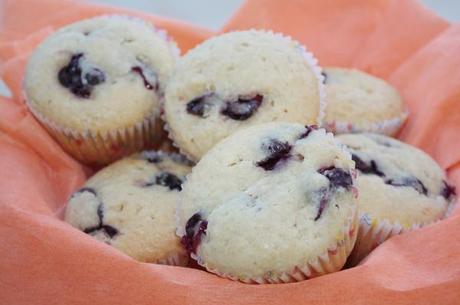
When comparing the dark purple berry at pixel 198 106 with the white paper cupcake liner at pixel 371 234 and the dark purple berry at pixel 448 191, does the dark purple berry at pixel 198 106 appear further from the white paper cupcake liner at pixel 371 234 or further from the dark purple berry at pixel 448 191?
the dark purple berry at pixel 448 191

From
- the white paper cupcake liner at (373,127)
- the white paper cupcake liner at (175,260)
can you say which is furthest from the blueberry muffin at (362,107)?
the white paper cupcake liner at (175,260)

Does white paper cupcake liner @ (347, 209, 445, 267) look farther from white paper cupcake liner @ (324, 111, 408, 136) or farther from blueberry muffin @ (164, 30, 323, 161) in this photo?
white paper cupcake liner @ (324, 111, 408, 136)

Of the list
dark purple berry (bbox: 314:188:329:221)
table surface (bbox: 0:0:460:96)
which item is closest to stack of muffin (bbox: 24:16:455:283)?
dark purple berry (bbox: 314:188:329:221)

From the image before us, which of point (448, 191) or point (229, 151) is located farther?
point (448, 191)

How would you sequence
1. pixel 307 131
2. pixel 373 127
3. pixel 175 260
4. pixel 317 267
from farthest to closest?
pixel 373 127 < pixel 175 260 < pixel 307 131 < pixel 317 267

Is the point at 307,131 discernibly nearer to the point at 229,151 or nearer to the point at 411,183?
the point at 229,151

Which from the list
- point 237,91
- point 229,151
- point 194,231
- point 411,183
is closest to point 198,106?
point 237,91
